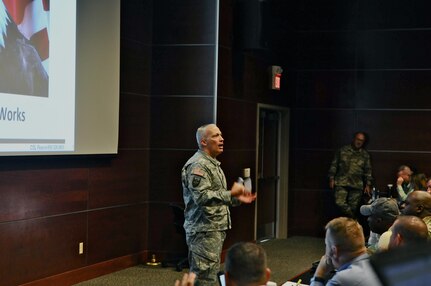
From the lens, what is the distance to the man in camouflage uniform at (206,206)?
12.2 feet

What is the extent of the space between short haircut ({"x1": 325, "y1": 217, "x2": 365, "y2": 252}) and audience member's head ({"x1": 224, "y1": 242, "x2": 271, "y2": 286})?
0.49 meters

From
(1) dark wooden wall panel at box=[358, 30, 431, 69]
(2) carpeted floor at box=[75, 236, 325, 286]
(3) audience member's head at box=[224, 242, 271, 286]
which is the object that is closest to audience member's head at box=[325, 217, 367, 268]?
(3) audience member's head at box=[224, 242, 271, 286]

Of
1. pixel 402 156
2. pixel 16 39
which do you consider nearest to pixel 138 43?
pixel 16 39

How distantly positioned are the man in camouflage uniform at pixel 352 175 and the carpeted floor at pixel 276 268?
63 cm

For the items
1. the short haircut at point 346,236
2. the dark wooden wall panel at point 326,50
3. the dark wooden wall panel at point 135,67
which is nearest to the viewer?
the short haircut at point 346,236

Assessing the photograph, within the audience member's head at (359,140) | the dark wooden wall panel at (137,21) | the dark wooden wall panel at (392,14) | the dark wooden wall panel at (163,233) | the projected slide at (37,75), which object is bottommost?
the dark wooden wall panel at (163,233)

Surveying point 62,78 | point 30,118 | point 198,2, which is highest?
point 198,2

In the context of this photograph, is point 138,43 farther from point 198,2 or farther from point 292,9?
point 292,9

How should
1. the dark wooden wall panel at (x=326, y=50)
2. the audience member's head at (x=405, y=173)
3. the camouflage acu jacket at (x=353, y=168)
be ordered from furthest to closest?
the dark wooden wall panel at (x=326, y=50), the camouflage acu jacket at (x=353, y=168), the audience member's head at (x=405, y=173)

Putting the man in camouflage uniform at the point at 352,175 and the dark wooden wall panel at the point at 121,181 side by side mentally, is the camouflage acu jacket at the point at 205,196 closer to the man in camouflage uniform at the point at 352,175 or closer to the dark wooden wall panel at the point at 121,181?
the dark wooden wall panel at the point at 121,181

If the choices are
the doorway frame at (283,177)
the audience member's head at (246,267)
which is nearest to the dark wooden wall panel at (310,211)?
the doorway frame at (283,177)

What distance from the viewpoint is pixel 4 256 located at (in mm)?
4535

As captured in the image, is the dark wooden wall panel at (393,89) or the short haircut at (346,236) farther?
the dark wooden wall panel at (393,89)

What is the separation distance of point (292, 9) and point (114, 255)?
4.25m
